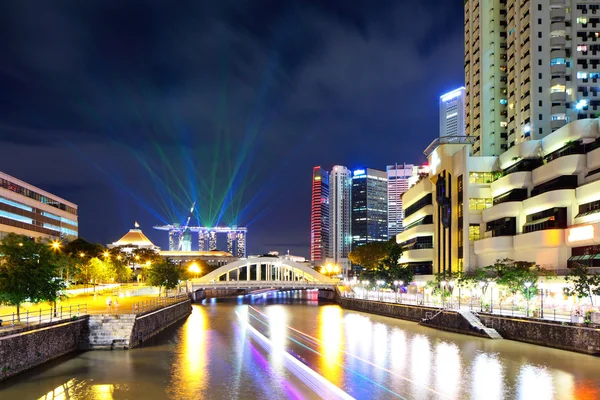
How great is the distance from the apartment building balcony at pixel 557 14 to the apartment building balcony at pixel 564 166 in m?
35.5

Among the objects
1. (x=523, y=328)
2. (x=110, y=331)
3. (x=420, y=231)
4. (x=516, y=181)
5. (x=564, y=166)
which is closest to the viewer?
(x=110, y=331)

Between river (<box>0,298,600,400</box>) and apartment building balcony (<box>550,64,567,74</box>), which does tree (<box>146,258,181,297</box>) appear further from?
apartment building balcony (<box>550,64,567,74</box>)

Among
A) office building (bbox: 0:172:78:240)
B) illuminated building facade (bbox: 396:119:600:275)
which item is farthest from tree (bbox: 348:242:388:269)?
office building (bbox: 0:172:78:240)

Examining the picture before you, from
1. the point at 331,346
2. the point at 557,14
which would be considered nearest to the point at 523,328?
the point at 331,346

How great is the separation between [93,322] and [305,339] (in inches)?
780

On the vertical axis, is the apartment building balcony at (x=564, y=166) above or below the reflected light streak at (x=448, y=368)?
above

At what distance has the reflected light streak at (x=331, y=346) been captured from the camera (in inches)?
1478

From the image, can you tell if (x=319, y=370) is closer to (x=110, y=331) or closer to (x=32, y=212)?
(x=110, y=331)

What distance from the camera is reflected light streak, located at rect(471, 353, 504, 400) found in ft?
103

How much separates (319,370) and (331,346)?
1216 centimetres

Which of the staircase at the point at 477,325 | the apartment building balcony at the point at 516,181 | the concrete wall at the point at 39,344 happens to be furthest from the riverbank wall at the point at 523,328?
the concrete wall at the point at 39,344

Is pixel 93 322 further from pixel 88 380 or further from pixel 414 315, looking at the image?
pixel 414 315

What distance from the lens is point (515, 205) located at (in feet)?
269

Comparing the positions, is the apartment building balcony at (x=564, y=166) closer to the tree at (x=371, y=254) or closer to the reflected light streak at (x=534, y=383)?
the reflected light streak at (x=534, y=383)
